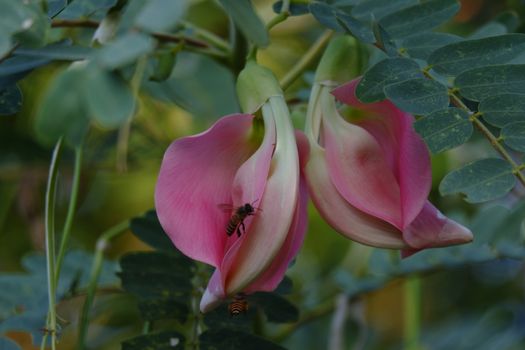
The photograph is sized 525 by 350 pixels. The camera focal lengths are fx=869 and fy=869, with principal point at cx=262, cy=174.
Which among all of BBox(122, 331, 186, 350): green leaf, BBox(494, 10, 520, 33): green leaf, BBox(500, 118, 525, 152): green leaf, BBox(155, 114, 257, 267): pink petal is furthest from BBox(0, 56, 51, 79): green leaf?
BBox(494, 10, 520, 33): green leaf

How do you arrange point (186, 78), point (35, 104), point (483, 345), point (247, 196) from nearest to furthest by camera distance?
point (247, 196), point (483, 345), point (186, 78), point (35, 104)

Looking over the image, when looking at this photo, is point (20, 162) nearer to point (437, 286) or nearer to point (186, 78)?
point (186, 78)

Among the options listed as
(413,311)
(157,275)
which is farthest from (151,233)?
(413,311)

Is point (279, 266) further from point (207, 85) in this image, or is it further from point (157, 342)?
point (207, 85)

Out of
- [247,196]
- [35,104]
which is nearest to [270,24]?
[247,196]

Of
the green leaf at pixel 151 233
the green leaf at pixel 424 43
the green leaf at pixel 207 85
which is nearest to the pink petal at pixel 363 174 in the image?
the green leaf at pixel 424 43
